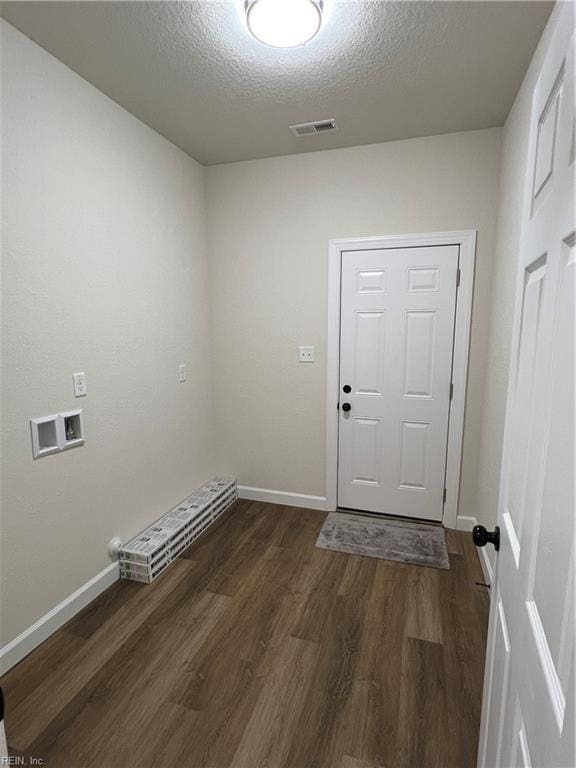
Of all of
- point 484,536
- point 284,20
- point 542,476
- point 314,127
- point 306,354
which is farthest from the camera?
point 306,354

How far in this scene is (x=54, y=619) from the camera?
194 cm

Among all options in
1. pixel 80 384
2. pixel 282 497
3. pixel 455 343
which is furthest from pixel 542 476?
pixel 282 497

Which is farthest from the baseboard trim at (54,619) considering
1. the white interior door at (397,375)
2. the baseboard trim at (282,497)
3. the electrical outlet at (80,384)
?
the white interior door at (397,375)

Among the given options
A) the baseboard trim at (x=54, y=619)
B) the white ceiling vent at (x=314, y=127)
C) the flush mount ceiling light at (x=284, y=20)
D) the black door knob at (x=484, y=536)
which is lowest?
the baseboard trim at (x=54, y=619)

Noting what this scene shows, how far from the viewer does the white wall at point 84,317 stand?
1.71m

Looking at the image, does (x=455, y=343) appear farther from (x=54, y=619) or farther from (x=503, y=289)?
(x=54, y=619)

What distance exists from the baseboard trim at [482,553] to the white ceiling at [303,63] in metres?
2.35

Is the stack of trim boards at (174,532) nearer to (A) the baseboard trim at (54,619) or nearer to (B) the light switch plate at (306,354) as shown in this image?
(A) the baseboard trim at (54,619)

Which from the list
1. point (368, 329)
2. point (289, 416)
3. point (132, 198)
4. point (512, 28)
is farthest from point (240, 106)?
point (289, 416)

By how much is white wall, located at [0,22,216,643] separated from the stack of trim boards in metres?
0.11

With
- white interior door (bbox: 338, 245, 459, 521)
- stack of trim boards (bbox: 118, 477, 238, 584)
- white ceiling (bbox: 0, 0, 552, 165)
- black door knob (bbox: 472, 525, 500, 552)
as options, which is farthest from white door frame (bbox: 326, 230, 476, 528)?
black door knob (bbox: 472, 525, 500, 552)

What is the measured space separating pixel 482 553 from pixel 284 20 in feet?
9.55

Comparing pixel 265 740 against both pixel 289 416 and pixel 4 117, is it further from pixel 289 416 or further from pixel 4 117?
pixel 4 117

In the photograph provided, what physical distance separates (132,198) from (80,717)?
253cm
